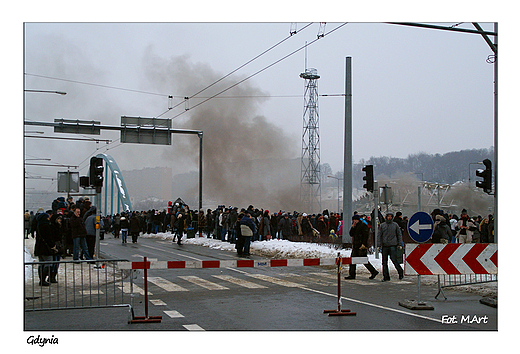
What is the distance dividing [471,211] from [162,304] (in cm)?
4267

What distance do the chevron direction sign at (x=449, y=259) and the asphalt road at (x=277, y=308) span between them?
59cm

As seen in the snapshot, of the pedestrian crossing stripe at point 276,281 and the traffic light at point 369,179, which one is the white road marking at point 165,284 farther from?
the traffic light at point 369,179

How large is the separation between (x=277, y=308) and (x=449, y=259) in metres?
3.05

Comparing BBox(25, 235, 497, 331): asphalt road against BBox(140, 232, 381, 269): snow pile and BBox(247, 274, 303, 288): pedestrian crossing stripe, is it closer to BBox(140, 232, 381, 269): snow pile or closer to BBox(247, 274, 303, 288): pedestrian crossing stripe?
BBox(247, 274, 303, 288): pedestrian crossing stripe

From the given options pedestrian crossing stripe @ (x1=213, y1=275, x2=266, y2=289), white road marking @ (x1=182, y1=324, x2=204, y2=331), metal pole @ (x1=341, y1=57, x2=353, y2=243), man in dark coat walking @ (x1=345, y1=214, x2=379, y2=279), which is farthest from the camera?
metal pole @ (x1=341, y1=57, x2=353, y2=243)

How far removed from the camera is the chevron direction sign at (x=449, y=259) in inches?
356

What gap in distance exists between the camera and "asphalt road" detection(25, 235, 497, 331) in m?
7.22

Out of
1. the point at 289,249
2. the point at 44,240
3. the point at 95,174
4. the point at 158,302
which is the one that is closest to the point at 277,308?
the point at 158,302

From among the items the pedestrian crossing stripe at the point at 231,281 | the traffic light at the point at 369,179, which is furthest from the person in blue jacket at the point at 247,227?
the pedestrian crossing stripe at the point at 231,281

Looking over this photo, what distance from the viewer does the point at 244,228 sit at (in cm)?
1886

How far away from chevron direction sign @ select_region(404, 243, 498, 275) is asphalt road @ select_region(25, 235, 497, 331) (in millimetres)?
589

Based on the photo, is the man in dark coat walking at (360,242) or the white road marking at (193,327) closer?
the white road marking at (193,327)

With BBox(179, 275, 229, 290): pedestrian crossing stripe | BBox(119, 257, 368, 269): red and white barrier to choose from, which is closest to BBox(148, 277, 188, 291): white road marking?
BBox(179, 275, 229, 290): pedestrian crossing stripe

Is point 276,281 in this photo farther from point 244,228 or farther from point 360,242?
point 244,228
